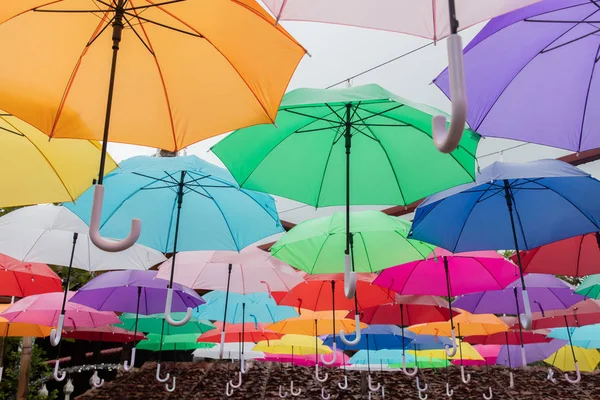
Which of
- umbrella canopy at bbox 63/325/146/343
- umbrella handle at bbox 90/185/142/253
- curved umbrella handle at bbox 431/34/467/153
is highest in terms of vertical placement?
curved umbrella handle at bbox 431/34/467/153

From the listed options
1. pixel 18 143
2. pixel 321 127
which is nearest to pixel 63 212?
pixel 18 143

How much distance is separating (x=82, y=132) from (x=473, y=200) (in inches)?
132

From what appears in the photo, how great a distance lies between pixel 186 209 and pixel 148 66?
2.25 m

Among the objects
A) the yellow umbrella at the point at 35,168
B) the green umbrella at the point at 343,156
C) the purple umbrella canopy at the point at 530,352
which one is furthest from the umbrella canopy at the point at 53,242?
the purple umbrella canopy at the point at 530,352

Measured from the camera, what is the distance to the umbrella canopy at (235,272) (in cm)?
595

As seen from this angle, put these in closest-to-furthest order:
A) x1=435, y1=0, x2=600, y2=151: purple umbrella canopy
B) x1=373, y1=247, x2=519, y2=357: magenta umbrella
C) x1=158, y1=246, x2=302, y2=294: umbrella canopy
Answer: x1=435, y1=0, x2=600, y2=151: purple umbrella canopy
x1=373, y1=247, x2=519, y2=357: magenta umbrella
x1=158, y1=246, x2=302, y2=294: umbrella canopy

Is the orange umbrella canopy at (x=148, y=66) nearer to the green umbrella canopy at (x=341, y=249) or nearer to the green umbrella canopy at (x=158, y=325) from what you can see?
the green umbrella canopy at (x=341, y=249)

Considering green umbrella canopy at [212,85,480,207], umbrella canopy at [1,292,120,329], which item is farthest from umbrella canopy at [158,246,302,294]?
green umbrella canopy at [212,85,480,207]

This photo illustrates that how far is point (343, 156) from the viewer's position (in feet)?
14.3

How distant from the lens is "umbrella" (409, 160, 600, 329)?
423 centimetres

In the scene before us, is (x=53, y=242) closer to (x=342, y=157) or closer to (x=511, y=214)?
(x=342, y=157)

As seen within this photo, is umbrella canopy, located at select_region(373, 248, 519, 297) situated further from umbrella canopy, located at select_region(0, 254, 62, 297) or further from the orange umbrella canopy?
umbrella canopy, located at select_region(0, 254, 62, 297)

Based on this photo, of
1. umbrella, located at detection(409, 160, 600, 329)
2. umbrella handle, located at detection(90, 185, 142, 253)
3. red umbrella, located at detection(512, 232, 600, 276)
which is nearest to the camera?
umbrella handle, located at detection(90, 185, 142, 253)

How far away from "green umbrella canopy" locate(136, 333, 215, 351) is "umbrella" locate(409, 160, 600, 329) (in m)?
6.57
